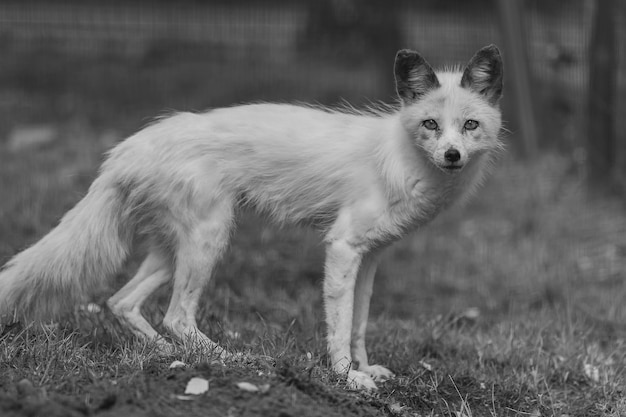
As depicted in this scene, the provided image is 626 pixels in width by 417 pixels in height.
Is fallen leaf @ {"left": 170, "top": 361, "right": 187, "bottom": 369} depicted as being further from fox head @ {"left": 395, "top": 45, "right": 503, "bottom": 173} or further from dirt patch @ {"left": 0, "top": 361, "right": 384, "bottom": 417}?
fox head @ {"left": 395, "top": 45, "right": 503, "bottom": 173}

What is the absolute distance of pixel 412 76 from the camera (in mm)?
4879

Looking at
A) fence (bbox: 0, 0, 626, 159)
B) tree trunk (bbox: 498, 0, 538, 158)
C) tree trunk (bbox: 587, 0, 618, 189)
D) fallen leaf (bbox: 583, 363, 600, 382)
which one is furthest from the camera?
fence (bbox: 0, 0, 626, 159)

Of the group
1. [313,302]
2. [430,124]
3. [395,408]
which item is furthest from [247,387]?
[313,302]

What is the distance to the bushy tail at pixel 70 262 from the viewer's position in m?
4.92

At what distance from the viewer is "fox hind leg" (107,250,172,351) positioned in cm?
507

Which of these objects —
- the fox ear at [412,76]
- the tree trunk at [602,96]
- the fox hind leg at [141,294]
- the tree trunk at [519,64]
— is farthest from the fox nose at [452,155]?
the tree trunk at [519,64]

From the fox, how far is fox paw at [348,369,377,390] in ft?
0.04

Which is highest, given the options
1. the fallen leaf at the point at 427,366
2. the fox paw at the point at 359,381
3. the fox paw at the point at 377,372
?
the fox paw at the point at 359,381

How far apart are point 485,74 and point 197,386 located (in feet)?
7.72

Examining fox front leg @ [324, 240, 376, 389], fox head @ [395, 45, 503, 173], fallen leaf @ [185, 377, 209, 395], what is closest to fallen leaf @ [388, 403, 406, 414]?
fox front leg @ [324, 240, 376, 389]

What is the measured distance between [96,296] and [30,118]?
6179 mm

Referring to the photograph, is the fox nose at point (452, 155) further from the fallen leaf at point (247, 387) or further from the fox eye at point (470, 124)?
the fallen leaf at point (247, 387)

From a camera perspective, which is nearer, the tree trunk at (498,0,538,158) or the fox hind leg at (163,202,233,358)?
the fox hind leg at (163,202,233,358)

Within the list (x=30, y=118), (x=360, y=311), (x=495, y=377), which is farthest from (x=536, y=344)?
(x=30, y=118)
